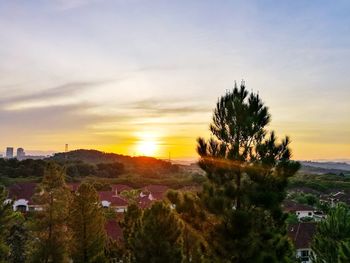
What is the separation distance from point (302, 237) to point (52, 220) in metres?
29.8

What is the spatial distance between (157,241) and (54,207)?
9660mm

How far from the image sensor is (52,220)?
25922mm

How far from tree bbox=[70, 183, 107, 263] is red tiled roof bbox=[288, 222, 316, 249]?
2448 centimetres

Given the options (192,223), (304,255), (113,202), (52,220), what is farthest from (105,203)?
(192,223)

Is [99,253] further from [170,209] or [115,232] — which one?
[115,232]

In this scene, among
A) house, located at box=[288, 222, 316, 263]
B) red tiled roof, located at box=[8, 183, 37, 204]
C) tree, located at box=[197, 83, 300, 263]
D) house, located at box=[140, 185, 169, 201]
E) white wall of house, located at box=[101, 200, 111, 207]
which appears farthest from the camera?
house, located at box=[140, 185, 169, 201]

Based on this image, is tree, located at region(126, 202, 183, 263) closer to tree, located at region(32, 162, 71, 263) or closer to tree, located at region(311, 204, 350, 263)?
tree, located at region(32, 162, 71, 263)

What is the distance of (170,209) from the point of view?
20.0 m

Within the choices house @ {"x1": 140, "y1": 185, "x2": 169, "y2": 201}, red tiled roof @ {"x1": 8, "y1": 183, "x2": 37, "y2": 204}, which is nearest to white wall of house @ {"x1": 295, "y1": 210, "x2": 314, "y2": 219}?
house @ {"x1": 140, "y1": 185, "x2": 169, "y2": 201}

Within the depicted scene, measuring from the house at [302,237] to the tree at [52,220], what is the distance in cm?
2562

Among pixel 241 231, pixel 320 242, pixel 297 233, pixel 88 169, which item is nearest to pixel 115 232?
pixel 297 233

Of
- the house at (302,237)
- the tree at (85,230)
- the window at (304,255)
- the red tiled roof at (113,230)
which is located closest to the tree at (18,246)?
the tree at (85,230)

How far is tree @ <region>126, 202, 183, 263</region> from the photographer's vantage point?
63.0ft

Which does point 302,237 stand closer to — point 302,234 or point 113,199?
point 302,234
